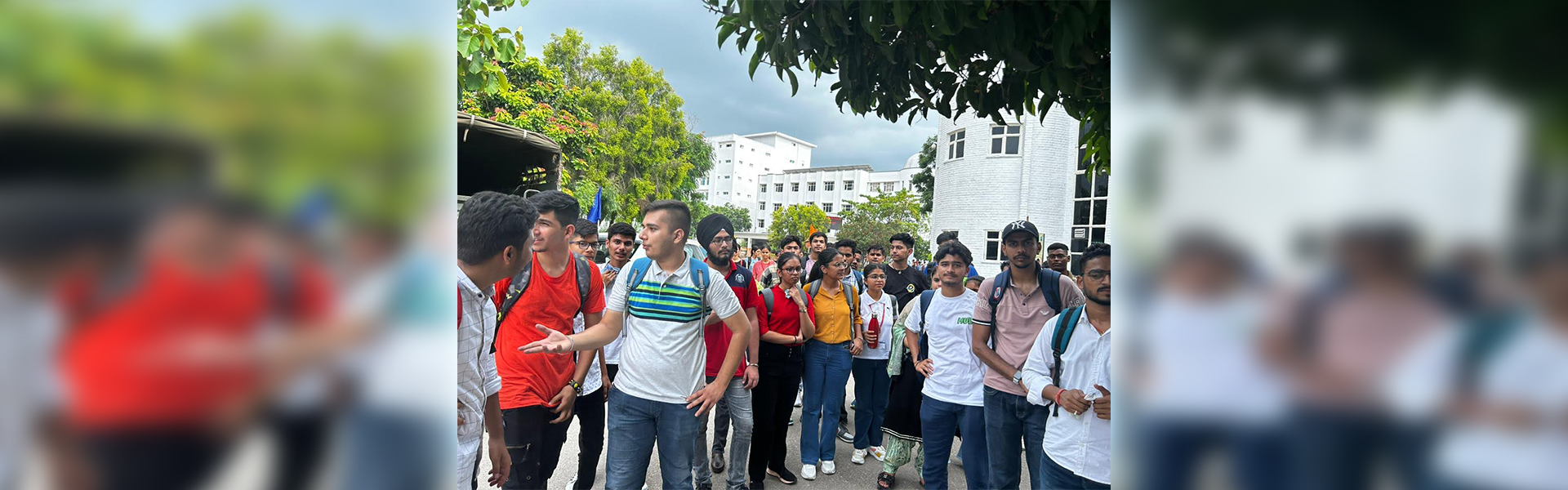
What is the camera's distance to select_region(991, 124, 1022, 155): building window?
872 inches

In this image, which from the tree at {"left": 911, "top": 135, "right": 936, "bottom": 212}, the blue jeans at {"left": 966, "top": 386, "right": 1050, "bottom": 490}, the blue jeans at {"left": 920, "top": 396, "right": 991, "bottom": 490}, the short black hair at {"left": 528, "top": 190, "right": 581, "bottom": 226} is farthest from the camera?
the tree at {"left": 911, "top": 135, "right": 936, "bottom": 212}

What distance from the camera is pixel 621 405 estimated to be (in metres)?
3.39

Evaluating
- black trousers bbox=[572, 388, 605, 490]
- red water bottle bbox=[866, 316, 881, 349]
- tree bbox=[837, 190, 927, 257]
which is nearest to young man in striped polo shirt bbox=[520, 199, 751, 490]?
black trousers bbox=[572, 388, 605, 490]

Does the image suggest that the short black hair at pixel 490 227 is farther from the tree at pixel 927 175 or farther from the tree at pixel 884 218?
the tree at pixel 884 218

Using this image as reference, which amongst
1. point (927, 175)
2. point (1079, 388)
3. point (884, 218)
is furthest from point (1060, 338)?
point (884, 218)

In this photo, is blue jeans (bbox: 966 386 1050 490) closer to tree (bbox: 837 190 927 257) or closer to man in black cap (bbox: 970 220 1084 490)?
man in black cap (bbox: 970 220 1084 490)

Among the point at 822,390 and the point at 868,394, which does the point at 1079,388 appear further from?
the point at 868,394

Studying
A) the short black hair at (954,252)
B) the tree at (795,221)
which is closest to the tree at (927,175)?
the tree at (795,221)
